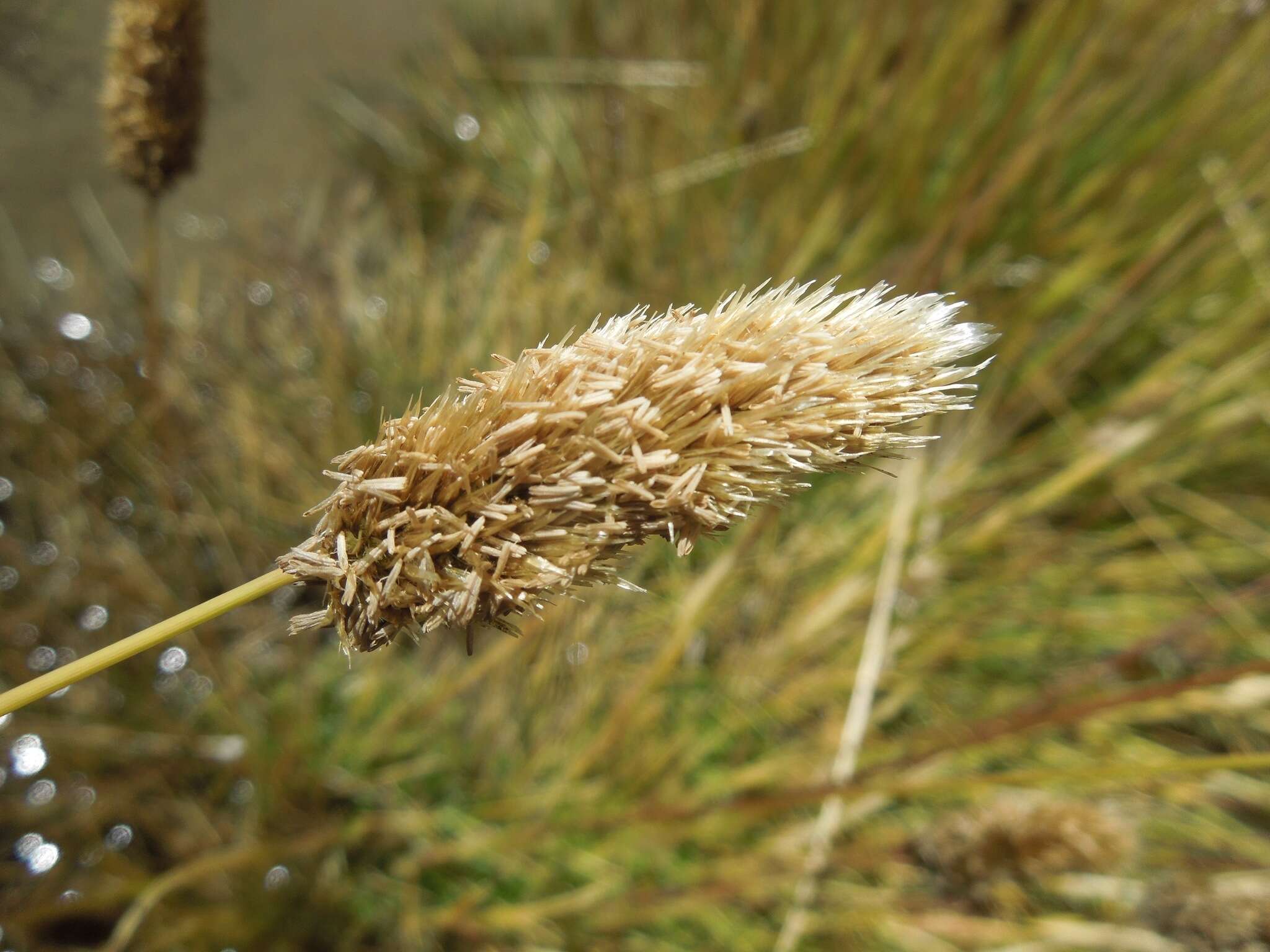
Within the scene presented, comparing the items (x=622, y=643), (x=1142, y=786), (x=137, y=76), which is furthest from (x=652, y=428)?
(x=1142, y=786)

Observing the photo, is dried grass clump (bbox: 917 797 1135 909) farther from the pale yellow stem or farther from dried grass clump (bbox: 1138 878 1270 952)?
the pale yellow stem

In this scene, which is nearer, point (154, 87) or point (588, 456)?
point (588, 456)

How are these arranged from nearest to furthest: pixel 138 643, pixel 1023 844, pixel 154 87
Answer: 1. pixel 138 643
2. pixel 154 87
3. pixel 1023 844

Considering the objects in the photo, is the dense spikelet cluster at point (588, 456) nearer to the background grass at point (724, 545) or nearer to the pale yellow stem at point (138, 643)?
the pale yellow stem at point (138, 643)

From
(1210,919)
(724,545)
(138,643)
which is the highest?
(724,545)

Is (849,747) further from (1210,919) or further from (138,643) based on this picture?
(138,643)

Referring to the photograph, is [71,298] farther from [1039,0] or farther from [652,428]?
[1039,0]

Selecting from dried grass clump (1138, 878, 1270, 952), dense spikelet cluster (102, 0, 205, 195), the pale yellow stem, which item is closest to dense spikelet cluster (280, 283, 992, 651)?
the pale yellow stem

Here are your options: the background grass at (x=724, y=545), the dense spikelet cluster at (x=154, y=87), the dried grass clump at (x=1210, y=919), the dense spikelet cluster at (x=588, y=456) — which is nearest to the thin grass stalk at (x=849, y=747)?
the background grass at (x=724, y=545)

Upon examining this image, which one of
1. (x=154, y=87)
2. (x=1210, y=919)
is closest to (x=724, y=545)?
(x=1210, y=919)
